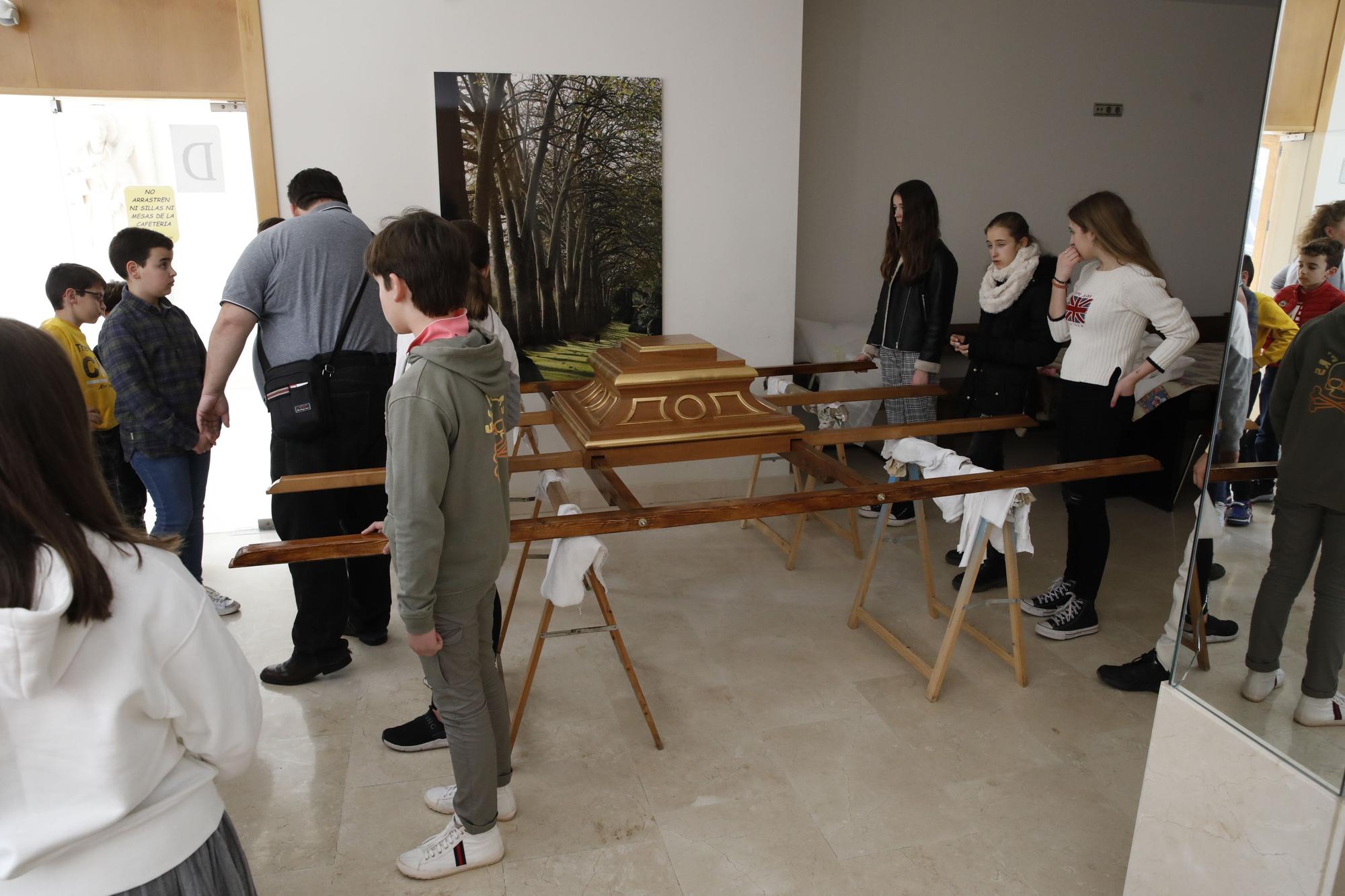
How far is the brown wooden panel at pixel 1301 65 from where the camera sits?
1340 mm

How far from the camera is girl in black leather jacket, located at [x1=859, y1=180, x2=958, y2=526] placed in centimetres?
389

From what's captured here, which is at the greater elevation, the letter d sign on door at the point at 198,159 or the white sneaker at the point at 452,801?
the letter d sign on door at the point at 198,159

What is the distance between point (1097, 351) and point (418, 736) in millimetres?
2580

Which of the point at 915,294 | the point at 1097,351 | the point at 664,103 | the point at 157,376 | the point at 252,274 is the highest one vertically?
the point at 664,103

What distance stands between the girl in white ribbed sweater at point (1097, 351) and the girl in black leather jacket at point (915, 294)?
604 mm

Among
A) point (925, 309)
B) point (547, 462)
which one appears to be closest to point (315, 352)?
point (547, 462)

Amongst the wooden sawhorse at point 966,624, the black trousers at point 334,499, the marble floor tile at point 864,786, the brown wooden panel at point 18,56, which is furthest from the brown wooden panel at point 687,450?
the brown wooden panel at point 18,56

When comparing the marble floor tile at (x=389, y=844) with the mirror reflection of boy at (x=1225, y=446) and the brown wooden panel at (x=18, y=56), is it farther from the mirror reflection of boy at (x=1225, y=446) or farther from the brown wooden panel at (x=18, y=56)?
the brown wooden panel at (x=18, y=56)

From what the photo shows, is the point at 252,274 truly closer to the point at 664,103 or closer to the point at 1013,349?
the point at 664,103

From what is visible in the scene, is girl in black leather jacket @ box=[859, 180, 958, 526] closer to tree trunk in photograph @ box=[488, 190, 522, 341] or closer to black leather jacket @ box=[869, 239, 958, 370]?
black leather jacket @ box=[869, 239, 958, 370]

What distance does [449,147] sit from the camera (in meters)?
4.27

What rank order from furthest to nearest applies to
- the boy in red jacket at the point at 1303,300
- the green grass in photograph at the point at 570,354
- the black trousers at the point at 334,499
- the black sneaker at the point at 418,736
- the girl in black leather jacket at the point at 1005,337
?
the green grass in photograph at the point at 570,354
the girl in black leather jacket at the point at 1005,337
the black trousers at the point at 334,499
the black sneaker at the point at 418,736
the boy in red jacket at the point at 1303,300

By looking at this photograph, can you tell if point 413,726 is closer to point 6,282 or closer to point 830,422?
point 830,422

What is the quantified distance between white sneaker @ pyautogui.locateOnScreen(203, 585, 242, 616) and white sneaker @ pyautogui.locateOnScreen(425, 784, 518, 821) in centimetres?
160
